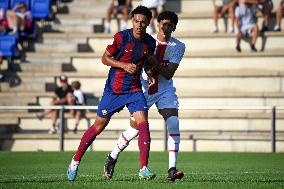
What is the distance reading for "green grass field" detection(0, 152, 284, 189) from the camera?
12242mm

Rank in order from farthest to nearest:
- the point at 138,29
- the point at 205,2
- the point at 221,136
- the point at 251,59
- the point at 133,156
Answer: the point at 205,2, the point at 251,59, the point at 221,136, the point at 133,156, the point at 138,29

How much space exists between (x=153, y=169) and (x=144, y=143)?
4.16 m

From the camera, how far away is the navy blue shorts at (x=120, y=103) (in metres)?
12.6

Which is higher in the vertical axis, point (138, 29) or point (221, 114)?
point (138, 29)

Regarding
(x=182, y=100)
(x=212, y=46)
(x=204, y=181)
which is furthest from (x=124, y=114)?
(x=204, y=181)

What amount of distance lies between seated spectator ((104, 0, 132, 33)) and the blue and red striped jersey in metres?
15.9

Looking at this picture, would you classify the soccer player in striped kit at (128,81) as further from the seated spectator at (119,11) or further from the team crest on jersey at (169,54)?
the seated spectator at (119,11)

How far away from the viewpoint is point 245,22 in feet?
88.2

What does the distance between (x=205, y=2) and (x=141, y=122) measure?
16.7 metres

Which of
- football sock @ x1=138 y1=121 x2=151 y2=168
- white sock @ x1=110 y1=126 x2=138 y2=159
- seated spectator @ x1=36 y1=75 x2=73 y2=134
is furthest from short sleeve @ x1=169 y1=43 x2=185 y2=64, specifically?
seated spectator @ x1=36 y1=75 x2=73 y2=134

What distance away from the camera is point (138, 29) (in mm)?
12445

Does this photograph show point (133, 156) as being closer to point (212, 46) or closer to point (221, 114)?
point (221, 114)

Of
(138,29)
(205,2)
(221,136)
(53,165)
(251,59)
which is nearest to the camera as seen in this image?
(138,29)

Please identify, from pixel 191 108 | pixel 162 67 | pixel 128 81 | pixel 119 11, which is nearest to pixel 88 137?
pixel 128 81
